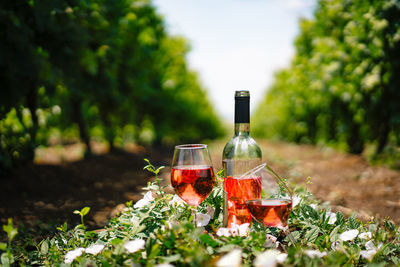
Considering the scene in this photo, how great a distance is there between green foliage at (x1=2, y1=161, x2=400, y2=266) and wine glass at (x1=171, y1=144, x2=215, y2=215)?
118 mm

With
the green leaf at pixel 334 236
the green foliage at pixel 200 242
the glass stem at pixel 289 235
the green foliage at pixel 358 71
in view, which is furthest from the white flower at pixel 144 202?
the green foliage at pixel 358 71

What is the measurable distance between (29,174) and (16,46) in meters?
2.24

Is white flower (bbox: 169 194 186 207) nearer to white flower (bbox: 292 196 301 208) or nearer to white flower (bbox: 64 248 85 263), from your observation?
white flower (bbox: 64 248 85 263)

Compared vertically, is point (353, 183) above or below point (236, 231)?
below

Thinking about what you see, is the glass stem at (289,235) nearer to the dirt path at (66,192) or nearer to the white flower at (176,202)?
the white flower at (176,202)

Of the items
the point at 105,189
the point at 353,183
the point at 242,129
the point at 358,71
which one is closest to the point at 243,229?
the point at 242,129

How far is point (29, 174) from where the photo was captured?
5.46 meters

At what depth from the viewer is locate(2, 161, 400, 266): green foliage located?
1.54m

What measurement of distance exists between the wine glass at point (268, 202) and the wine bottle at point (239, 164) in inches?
0.7

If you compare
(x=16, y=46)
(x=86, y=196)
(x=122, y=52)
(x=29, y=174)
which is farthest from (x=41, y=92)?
(x=122, y=52)

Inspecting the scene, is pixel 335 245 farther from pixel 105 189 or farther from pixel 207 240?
pixel 105 189

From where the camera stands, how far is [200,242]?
5.69 feet

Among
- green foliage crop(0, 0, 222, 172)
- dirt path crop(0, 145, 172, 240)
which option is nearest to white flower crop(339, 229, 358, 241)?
dirt path crop(0, 145, 172, 240)

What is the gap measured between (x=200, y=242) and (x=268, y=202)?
40 cm
